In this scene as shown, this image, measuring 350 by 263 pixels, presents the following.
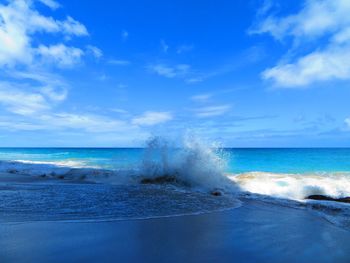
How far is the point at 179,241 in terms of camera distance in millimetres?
4875

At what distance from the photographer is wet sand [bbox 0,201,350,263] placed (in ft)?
13.6

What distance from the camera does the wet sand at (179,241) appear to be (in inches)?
163

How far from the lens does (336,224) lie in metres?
6.49

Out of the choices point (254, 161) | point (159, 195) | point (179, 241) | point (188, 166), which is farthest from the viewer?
point (254, 161)

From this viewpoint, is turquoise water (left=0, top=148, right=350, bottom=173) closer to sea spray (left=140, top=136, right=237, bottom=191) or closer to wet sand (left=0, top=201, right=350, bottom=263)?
sea spray (left=140, top=136, right=237, bottom=191)

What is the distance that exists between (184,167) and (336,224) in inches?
347

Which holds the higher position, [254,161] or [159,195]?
[254,161]

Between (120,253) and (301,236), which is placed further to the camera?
(301,236)

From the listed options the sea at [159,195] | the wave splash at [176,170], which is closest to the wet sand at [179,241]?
the sea at [159,195]

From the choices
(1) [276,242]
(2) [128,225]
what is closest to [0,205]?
(2) [128,225]

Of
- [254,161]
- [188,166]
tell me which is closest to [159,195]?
[188,166]

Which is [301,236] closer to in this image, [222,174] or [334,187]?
[222,174]

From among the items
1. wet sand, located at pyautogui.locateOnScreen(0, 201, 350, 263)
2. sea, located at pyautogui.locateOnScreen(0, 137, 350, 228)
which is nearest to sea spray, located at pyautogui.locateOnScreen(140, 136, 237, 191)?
sea, located at pyautogui.locateOnScreen(0, 137, 350, 228)

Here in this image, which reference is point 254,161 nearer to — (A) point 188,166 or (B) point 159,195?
(A) point 188,166
